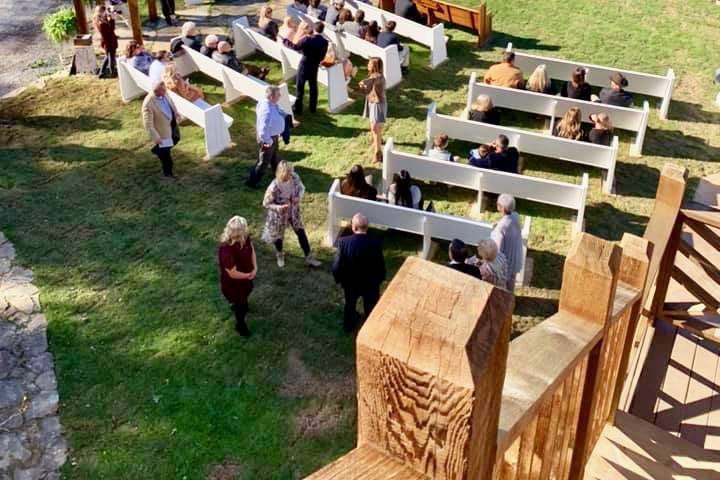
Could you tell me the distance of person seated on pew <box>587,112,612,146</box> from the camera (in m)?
11.4

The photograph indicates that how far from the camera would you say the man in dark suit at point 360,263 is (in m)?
7.68

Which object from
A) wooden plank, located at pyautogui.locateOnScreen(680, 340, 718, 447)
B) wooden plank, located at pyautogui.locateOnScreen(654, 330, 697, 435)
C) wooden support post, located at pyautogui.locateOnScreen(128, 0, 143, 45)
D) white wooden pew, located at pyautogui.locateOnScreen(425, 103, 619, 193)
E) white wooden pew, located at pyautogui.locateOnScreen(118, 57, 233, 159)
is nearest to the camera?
wooden plank, located at pyautogui.locateOnScreen(680, 340, 718, 447)

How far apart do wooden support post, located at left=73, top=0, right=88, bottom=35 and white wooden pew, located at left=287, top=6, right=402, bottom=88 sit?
401cm

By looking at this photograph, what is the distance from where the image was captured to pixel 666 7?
17.3 m

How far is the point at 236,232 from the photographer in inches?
299

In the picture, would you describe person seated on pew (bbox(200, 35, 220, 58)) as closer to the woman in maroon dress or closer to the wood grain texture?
the woman in maroon dress

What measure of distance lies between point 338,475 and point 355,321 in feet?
22.8

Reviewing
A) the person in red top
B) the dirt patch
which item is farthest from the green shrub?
the dirt patch

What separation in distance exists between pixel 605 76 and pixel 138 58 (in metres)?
7.86

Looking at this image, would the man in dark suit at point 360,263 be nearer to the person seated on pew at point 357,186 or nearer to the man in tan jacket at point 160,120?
the person seated on pew at point 357,186

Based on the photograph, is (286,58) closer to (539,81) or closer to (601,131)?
(539,81)

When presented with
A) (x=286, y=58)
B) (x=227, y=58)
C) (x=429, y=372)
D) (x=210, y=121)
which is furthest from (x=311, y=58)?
(x=429, y=372)

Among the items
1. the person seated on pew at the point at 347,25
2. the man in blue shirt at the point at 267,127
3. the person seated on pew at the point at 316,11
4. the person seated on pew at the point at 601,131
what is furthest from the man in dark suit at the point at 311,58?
the person seated on pew at the point at 601,131

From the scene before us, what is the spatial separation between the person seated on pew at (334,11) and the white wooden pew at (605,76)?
3.44 m
